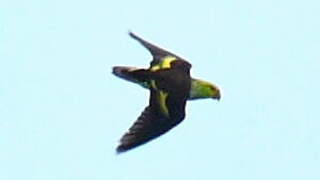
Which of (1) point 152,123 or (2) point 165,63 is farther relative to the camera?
(2) point 165,63

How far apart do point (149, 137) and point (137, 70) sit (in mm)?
783

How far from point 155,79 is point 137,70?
0.76ft

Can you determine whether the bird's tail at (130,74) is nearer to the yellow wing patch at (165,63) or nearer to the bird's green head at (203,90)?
the yellow wing patch at (165,63)

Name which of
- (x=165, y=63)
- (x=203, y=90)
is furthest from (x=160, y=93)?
(x=203, y=90)

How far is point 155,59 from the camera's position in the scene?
34.8m

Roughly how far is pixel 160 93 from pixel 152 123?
379mm

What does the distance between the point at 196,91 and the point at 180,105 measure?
0.26m

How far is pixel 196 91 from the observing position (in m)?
34.7

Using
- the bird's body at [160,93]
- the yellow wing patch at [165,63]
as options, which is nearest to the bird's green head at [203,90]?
the bird's body at [160,93]

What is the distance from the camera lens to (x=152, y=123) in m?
34.4

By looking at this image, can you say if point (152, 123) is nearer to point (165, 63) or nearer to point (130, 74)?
point (130, 74)

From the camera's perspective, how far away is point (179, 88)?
34.4 meters

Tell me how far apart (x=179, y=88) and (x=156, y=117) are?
456 mm

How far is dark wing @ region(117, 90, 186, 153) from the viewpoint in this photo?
3394cm
